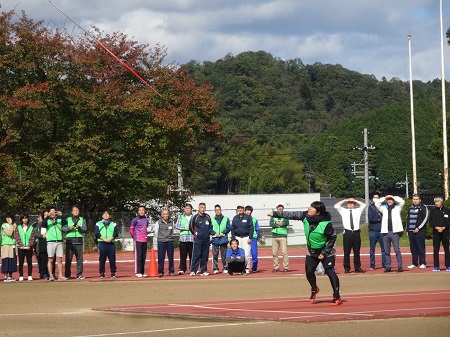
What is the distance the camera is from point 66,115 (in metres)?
41.3

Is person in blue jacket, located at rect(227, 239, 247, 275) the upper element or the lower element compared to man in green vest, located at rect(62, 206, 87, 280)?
lower

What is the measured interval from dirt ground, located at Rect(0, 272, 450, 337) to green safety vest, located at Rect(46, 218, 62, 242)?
50.7 inches

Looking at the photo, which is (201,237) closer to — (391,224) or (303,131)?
(391,224)

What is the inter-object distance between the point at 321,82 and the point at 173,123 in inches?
5267

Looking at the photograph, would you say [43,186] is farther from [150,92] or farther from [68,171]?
[150,92]

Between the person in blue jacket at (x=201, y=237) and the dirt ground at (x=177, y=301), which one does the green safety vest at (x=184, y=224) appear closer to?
the person in blue jacket at (x=201, y=237)

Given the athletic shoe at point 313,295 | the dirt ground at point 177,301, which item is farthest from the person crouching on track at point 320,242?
the dirt ground at point 177,301

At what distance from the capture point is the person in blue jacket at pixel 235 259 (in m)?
25.3

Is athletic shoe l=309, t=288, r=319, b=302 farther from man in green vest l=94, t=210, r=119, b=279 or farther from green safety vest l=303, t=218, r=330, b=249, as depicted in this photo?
man in green vest l=94, t=210, r=119, b=279

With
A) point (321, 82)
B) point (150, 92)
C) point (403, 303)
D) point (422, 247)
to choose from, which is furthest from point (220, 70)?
point (403, 303)

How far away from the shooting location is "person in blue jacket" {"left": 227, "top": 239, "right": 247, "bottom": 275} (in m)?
25.3

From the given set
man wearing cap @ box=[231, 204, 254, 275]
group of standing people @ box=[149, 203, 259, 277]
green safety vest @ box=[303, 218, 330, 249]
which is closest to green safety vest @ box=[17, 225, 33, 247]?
group of standing people @ box=[149, 203, 259, 277]

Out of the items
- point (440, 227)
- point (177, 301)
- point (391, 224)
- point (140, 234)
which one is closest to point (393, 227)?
point (391, 224)

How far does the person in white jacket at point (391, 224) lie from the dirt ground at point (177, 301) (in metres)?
0.79
